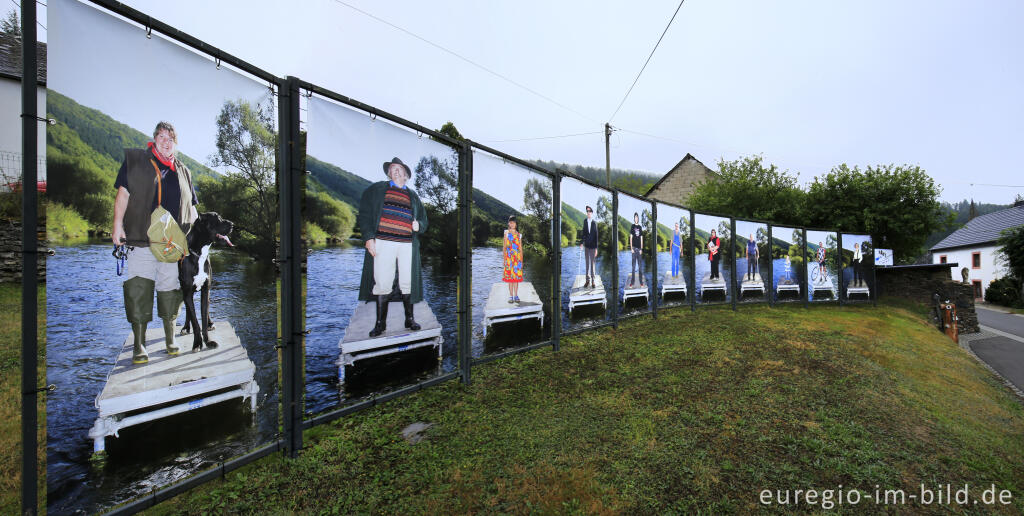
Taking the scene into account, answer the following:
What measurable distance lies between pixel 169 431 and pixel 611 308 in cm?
654

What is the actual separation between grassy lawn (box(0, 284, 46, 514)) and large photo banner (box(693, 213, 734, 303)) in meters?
11.4

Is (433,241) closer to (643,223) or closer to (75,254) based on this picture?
(75,254)

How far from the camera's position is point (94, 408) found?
2.09 m

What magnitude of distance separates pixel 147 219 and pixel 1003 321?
40.3 meters

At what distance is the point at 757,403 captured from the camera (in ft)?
14.3

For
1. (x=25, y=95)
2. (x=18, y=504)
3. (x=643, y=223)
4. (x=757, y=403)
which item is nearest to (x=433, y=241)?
(x=25, y=95)

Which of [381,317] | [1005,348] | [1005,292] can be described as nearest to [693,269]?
[381,317]

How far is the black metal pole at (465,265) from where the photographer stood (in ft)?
14.9

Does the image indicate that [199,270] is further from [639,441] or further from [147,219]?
[639,441]

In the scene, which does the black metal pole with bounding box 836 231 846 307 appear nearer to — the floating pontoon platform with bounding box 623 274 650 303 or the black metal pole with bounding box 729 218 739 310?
the black metal pole with bounding box 729 218 739 310

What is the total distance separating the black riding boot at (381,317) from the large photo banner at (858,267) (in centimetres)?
1754

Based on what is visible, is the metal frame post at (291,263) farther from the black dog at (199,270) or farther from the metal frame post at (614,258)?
the metal frame post at (614,258)

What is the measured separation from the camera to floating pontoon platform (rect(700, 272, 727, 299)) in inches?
424

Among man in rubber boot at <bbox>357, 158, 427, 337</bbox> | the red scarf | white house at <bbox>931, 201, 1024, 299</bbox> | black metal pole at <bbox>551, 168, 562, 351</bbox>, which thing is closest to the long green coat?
man in rubber boot at <bbox>357, 158, 427, 337</bbox>
